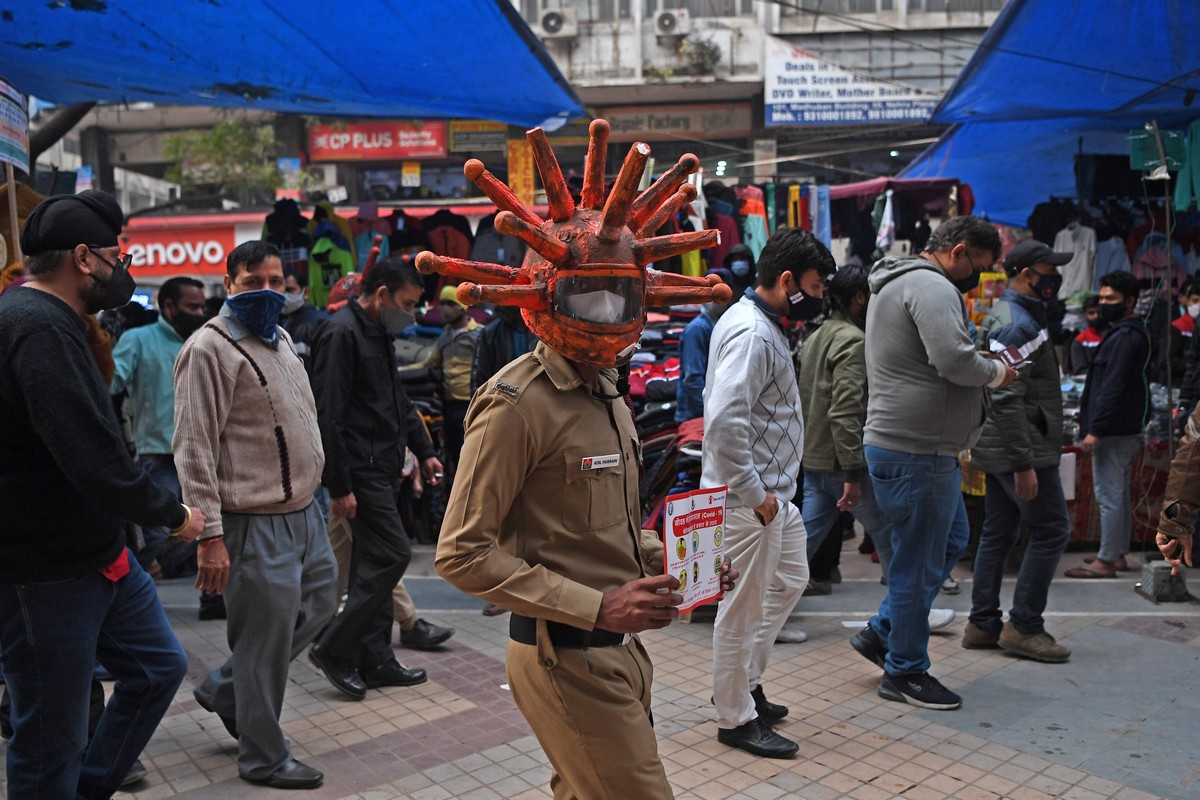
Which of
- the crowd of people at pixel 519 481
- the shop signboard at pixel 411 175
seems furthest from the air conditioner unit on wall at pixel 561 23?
the crowd of people at pixel 519 481

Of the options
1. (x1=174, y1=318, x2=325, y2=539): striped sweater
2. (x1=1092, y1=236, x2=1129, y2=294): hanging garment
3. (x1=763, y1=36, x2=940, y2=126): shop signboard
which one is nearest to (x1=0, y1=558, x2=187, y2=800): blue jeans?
(x1=174, y1=318, x2=325, y2=539): striped sweater

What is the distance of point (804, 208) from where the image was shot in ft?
33.6

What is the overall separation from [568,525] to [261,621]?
6.70 ft

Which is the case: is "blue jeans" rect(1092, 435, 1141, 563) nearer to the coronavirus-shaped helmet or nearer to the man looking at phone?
the man looking at phone

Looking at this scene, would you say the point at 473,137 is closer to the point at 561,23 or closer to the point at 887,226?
the point at 561,23

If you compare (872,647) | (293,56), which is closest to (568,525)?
(872,647)

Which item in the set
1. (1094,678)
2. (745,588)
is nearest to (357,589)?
(745,588)

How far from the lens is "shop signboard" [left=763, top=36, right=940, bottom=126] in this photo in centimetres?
2088

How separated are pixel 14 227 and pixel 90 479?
315 centimetres

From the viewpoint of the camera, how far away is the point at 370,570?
499 centimetres

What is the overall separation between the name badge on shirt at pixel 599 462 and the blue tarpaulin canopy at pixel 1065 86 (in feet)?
20.5

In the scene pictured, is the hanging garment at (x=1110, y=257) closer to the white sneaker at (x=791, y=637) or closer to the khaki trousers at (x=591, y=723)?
the white sneaker at (x=791, y=637)

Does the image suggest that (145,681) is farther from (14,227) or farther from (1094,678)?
(1094,678)

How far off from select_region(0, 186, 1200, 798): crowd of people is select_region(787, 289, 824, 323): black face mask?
0.4 inches
